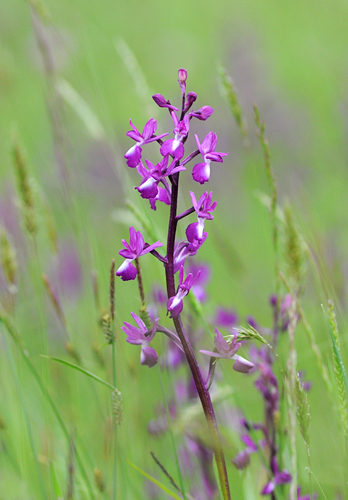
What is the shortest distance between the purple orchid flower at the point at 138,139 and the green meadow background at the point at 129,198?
426 millimetres

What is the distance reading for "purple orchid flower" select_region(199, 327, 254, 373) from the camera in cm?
91

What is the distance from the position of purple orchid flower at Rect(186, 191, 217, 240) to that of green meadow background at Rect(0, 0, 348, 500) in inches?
15.7

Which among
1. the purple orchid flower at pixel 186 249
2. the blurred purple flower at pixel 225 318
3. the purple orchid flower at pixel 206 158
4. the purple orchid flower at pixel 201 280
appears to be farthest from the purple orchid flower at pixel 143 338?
the blurred purple flower at pixel 225 318

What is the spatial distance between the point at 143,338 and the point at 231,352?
0.15m

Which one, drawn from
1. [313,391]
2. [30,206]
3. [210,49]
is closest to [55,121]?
[30,206]

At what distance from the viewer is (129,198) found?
78.9 inches

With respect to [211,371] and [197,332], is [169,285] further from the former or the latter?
[197,332]

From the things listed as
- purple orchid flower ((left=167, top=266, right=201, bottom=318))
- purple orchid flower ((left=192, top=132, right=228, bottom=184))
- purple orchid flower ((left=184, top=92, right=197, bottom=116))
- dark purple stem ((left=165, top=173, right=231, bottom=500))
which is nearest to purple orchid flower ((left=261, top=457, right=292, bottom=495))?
dark purple stem ((left=165, top=173, right=231, bottom=500))

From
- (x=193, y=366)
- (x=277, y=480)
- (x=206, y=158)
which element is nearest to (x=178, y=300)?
(x=193, y=366)

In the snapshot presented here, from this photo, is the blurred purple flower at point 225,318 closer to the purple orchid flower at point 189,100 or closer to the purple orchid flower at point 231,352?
the purple orchid flower at point 231,352

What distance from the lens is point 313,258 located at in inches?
52.5

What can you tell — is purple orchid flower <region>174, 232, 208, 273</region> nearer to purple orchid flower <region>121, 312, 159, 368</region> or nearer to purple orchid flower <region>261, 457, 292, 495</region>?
purple orchid flower <region>121, 312, 159, 368</region>

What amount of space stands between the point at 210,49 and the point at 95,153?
106 inches

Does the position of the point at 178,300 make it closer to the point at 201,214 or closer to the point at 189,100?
the point at 201,214
